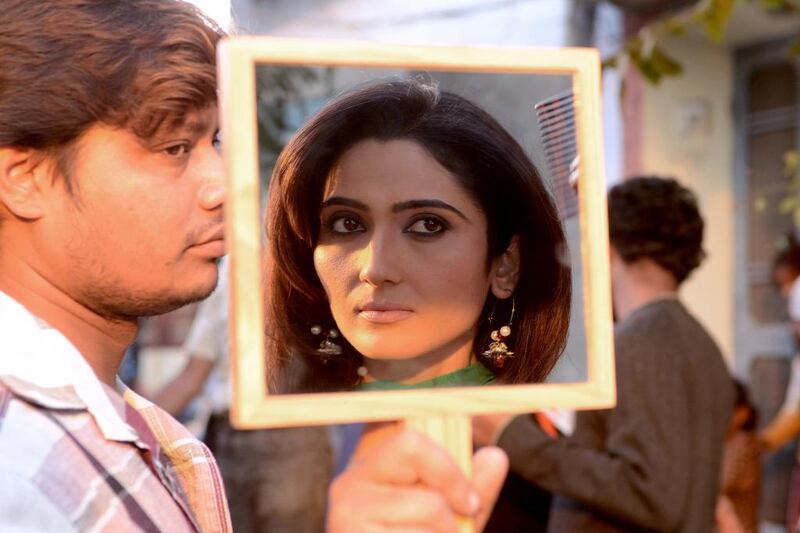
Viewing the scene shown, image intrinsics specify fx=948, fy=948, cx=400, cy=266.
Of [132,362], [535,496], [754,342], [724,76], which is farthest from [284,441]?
[724,76]

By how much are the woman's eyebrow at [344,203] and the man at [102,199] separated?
4.5 inches

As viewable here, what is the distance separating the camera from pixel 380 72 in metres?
0.90

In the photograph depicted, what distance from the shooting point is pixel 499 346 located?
93 cm

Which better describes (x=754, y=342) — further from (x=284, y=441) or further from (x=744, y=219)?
(x=284, y=441)

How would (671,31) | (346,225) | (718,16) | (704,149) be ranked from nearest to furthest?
(346,225), (718,16), (671,31), (704,149)

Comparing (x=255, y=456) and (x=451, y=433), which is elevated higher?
(x=451, y=433)

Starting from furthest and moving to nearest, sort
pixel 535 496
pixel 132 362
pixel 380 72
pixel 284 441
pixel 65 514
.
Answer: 1. pixel 132 362
2. pixel 284 441
3. pixel 535 496
4. pixel 380 72
5. pixel 65 514

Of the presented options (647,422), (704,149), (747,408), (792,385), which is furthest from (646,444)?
(704,149)

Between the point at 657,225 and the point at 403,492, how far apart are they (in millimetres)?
1524

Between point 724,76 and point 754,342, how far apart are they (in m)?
1.29

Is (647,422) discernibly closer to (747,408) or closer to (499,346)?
(499,346)

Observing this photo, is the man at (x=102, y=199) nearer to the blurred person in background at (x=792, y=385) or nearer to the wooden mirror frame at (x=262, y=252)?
the wooden mirror frame at (x=262, y=252)

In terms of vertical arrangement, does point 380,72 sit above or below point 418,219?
above

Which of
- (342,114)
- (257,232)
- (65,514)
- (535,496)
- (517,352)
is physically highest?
(342,114)
